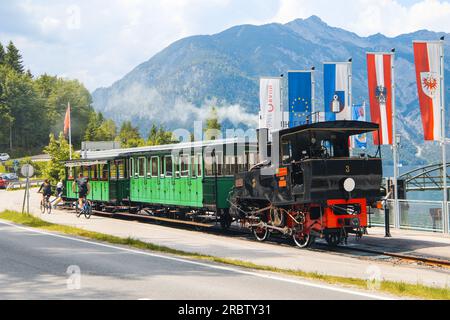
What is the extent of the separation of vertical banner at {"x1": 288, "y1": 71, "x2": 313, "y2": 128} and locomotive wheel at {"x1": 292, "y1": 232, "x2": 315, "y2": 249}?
35.1ft

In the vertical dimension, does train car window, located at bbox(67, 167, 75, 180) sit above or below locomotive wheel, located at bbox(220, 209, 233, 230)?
above

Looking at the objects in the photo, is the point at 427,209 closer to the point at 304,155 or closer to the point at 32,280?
the point at 304,155

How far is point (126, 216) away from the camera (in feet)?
100

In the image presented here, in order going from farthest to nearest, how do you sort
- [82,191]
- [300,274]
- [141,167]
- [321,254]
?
[82,191], [141,167], [321,254], [300,274]

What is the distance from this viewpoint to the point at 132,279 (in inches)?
396

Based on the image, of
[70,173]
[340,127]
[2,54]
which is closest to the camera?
[340,127]

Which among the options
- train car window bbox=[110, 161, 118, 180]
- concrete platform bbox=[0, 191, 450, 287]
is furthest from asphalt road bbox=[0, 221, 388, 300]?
train car window bbox=[110, 161, 118, 180]

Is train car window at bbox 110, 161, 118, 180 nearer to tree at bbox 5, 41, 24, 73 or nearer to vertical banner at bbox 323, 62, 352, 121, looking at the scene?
vertical banner at bbox 323, 62, 352, 121

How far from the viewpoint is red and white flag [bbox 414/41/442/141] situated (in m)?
21.9

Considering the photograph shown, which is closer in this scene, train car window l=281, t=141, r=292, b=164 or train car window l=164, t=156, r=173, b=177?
train car window l=281, t=141, r=292, b=164

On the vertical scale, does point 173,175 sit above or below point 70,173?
below

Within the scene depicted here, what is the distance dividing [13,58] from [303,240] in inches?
5151

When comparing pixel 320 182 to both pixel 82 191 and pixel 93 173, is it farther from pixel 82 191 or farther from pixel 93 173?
pixel 93 173

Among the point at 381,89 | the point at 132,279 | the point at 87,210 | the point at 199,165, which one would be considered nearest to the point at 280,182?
the point at 199,165
